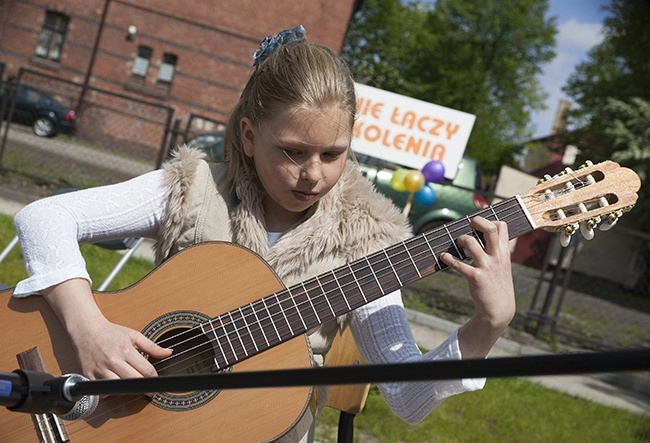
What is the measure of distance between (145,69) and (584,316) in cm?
1675

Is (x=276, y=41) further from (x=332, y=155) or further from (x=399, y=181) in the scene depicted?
(x=399, y=181)

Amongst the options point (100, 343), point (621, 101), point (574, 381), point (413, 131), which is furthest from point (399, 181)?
point (621, 101)

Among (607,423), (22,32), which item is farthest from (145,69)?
(607,423)

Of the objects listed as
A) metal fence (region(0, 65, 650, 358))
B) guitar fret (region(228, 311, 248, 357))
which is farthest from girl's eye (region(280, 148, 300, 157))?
metal fence (region(0, 65, 650, 358))

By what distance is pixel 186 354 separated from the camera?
1927mm

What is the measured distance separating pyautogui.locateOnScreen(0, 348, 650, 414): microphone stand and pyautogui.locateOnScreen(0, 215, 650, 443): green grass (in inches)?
112

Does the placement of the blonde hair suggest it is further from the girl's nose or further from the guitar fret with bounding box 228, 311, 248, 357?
the guitar fret with bounding box 228, 311, 248, 357

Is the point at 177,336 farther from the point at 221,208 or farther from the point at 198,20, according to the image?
the point at 198,20

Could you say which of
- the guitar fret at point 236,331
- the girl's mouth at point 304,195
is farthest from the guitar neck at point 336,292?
the girl's mouth at point 304,195

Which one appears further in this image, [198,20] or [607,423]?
[198,20]

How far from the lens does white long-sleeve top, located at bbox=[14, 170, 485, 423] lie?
1942 millimetres

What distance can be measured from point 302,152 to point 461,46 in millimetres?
32372

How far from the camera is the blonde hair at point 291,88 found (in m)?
1.98

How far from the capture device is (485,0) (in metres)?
33.4
